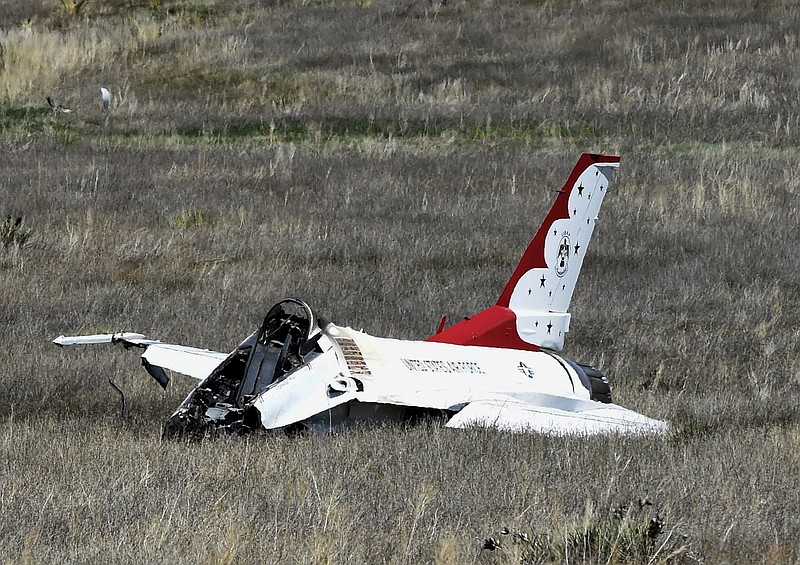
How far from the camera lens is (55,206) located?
17.3 metres

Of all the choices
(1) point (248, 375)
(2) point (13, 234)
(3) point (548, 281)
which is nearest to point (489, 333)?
(3) point (548, 281)

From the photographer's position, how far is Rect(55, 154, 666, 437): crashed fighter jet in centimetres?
749

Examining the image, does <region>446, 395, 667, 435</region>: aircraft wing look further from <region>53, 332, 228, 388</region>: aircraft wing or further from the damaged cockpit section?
<region>53, 332, 228, 388</region>: aircraft wing

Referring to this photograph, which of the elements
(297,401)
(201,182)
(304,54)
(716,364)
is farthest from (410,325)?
(304,54)

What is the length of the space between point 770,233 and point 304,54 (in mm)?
19867

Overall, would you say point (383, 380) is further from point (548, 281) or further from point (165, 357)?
point (548, 281)

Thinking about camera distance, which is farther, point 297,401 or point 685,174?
point 685,174

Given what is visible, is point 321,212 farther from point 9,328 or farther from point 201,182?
point 9,328

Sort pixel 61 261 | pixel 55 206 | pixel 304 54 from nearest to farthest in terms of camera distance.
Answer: pixel 61 261
pixel 55 206
pixel 304 54

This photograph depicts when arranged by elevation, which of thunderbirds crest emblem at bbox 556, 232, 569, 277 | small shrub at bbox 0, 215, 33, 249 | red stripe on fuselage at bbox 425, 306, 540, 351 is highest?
thunderbirds crest emblem at bbox 556, 232, 569, 277

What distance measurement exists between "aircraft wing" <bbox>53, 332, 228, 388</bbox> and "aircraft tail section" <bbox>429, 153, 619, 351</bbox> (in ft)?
5.68

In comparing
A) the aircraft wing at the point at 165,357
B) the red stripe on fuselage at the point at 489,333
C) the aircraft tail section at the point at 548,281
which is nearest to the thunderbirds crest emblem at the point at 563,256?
the aircraft tail section at the point at 548,281

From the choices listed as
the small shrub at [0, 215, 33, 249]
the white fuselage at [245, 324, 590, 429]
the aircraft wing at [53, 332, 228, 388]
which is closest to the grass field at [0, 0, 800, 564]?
the small shrub at [0, 215, 33, 249]

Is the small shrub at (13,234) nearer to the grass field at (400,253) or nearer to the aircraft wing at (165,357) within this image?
the grass field at (400,253)
